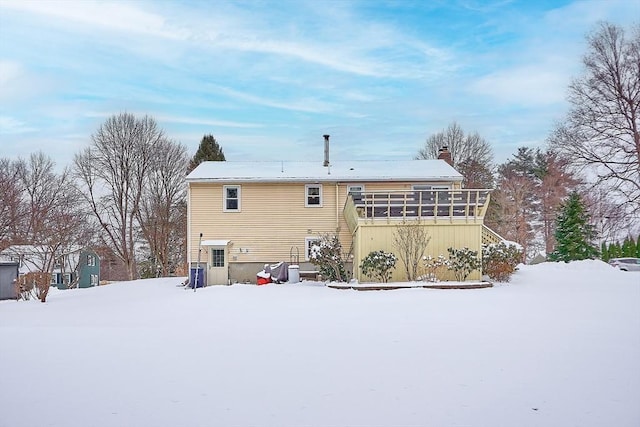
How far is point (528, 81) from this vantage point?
62.8 ft

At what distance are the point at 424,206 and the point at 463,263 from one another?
2195mm

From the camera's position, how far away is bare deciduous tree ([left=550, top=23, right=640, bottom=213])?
82.0 feet

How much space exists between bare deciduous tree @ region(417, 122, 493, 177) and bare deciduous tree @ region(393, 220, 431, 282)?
67.8 feet

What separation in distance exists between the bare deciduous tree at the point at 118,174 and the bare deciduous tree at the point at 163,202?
0.56 meters

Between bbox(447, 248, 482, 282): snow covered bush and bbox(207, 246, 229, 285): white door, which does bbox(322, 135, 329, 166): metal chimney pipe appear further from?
bbox(447, 248, 482, 282): snow covered bush

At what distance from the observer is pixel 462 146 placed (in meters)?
37.1

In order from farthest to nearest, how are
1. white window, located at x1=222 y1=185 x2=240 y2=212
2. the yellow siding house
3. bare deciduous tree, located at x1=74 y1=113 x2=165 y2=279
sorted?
1. bare deciduous tree, located at x1=74 y1=113 x2=165 y2=279
2. white window, located at x1=222 y1=185 x2=240 y2=212
3. the yellow siding house

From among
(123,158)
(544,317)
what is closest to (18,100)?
(123,158)

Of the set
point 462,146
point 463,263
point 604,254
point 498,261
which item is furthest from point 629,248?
point 463,263

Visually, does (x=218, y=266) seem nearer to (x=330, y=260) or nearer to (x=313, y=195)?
(x=313, y=195)

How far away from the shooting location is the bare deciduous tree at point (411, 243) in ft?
55.7

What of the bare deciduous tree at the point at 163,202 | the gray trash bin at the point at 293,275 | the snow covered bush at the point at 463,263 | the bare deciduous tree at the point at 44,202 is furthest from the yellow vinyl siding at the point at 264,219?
the bare deciduous tree at the point at 163,202

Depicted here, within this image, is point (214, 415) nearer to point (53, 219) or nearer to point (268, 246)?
point (268, 246)

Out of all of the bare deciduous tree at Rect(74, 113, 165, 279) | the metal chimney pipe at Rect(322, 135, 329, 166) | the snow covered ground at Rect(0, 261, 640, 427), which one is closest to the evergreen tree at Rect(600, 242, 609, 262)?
the metal chimney pipe at Rect(322, 135, 329, 166)
